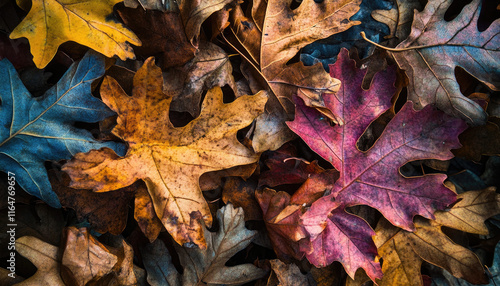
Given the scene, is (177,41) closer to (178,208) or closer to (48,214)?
(178,208)

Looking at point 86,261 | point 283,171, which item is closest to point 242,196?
point 283,171

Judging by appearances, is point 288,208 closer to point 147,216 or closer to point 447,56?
point 147,216

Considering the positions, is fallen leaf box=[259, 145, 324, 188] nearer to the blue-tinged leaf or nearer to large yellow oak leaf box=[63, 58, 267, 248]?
large yellow oak leaf box=[63, 58, 267, 248]

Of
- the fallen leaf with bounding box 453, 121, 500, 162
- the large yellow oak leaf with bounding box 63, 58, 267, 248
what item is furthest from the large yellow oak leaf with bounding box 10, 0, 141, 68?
the fallen leaf with bounding box 453, 121, 500, 162

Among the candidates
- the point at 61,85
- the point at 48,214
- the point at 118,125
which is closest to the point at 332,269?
the point at 118,125

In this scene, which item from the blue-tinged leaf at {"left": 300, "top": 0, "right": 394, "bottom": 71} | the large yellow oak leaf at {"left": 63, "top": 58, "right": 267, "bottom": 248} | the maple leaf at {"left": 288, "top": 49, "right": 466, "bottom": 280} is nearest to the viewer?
the large yellow oak leaf at {"left": 63, "top": 58, "right": 267, "bottom": 248}

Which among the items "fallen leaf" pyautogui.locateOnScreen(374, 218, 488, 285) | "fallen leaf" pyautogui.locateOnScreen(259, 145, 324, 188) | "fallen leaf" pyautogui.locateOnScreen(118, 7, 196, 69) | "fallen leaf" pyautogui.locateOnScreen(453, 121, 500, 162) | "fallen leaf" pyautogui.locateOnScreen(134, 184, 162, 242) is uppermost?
"fallen leaf" pyautogui.locateOnScreen(118, 7, 196, 69)
